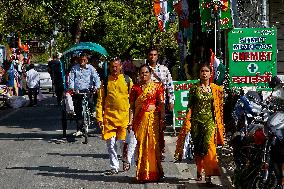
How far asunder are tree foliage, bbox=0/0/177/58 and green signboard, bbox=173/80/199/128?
680 inches

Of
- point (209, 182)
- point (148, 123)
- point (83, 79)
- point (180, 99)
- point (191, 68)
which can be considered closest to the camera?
point (209, 182)

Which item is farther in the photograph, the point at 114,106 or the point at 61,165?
the point at 61,165

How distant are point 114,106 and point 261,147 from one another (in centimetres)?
378

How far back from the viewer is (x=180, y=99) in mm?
15547

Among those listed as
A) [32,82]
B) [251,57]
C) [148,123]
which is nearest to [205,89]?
[148,123]

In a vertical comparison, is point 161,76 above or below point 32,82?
above

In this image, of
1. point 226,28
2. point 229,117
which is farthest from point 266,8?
point 229,117

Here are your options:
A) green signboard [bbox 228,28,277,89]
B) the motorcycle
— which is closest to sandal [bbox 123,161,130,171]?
the motorcycle

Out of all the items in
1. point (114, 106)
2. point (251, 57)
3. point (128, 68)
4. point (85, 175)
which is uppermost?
point (251, 57)

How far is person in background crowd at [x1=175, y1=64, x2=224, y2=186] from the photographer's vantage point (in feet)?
33.1

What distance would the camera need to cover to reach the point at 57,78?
21562 mm

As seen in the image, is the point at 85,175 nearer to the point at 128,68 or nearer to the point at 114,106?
the point at 114,106

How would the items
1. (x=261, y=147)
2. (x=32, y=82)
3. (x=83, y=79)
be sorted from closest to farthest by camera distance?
(x=261, y=147) < (x=83, y=79) < (x=32, y=82)

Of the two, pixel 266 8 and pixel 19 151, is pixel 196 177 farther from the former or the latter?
pixel 266 8
